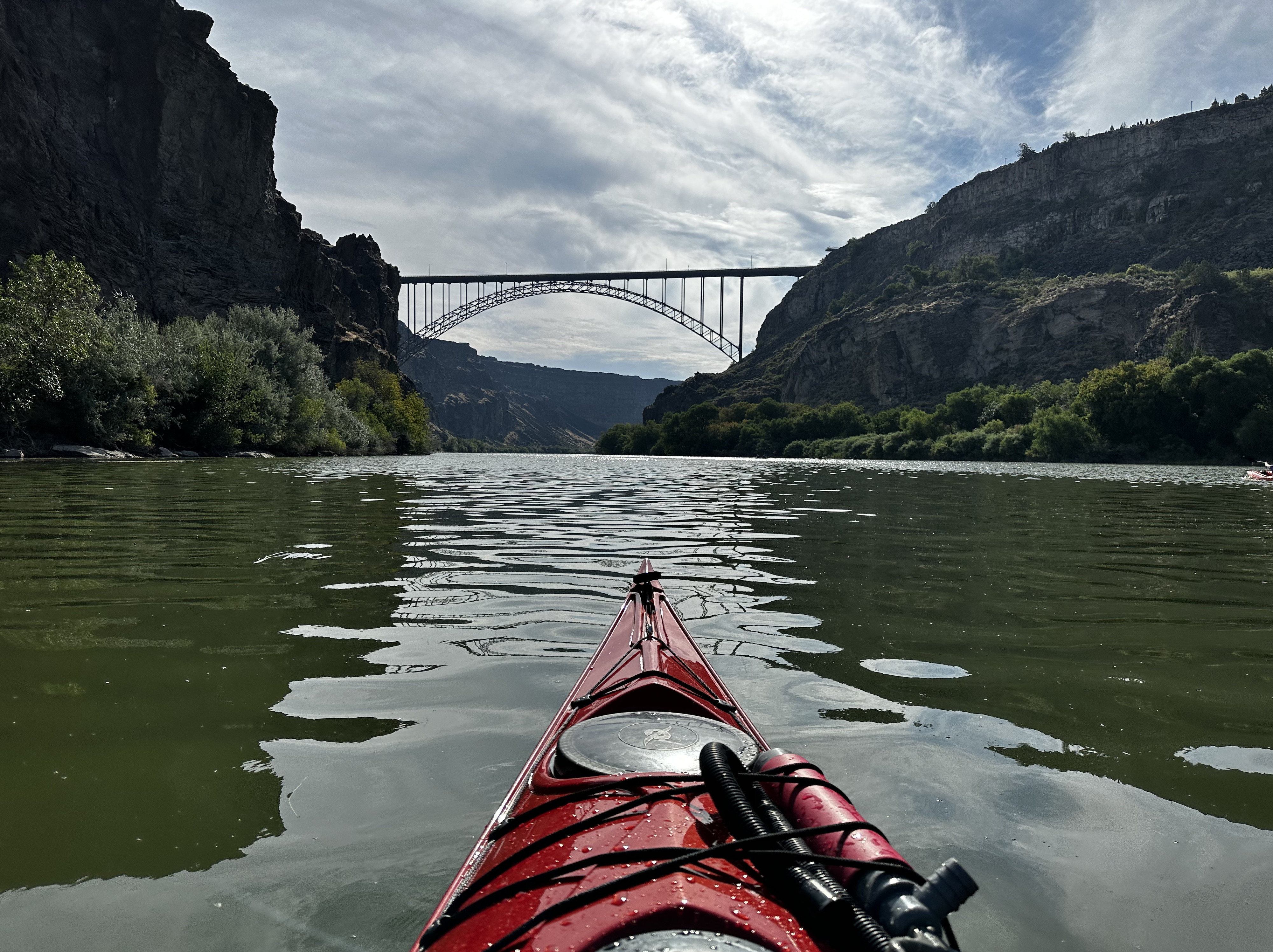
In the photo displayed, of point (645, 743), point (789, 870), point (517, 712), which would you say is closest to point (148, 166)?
point (517, 712)

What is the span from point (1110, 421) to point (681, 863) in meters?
62.4

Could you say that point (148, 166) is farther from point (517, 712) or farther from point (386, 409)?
point (517, 712)

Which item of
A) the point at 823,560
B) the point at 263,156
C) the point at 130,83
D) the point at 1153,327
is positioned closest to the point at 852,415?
the point at 1153,327

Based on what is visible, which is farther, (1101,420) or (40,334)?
(1101,420)

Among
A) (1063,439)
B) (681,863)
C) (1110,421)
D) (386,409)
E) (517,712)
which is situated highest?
(386,409)

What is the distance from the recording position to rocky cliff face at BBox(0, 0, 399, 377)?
4047cm

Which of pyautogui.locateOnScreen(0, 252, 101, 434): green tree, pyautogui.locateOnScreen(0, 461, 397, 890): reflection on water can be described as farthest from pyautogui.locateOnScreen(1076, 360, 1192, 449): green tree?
pyautogui.locateOnScreen(0, 252, 101, 434): green tree

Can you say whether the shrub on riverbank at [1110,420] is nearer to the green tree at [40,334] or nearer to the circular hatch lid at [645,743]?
the green tree at [40,334]

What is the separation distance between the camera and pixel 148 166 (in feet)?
171

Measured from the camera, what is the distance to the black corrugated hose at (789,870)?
1293 mm

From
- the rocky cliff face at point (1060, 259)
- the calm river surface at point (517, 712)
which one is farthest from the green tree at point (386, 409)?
the rocky cliff face at point (1060, 259)

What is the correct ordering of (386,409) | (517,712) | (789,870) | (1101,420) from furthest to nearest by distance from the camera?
1. (386,409)
2. (1101,420)
3. (517,712)
4. (789,870)

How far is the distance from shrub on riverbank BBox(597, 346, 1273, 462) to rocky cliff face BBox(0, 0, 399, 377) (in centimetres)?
5407

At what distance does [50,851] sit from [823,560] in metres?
6.74
